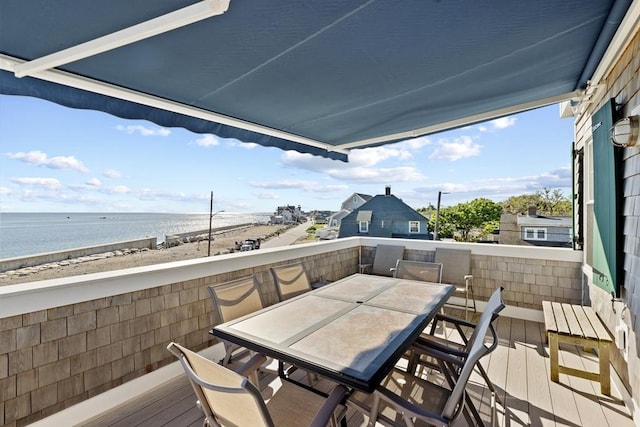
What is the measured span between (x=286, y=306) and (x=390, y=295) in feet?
3.14

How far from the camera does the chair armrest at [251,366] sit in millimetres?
1812

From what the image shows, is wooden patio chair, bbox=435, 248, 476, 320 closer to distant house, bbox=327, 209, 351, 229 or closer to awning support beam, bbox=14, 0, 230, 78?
awning support beam, bbox=14, 0, 230, 78

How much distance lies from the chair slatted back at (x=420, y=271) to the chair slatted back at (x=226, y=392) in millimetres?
2677

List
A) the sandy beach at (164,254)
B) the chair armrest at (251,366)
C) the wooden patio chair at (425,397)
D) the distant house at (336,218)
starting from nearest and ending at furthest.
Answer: the wooden patio chair at (425,397), the chair armrest at (251,366), the sandy beach at (164,254), the distant house at (336,218)

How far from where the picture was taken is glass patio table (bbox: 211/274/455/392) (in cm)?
158

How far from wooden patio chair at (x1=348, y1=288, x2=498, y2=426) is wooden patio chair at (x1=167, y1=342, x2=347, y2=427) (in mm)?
192

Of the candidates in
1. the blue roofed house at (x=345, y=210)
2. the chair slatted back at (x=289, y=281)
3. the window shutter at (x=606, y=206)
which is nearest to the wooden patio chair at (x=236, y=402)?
the chair slatted back at (x=289, y=281)

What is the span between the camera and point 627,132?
90.4 inches

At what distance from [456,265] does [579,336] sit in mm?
2136

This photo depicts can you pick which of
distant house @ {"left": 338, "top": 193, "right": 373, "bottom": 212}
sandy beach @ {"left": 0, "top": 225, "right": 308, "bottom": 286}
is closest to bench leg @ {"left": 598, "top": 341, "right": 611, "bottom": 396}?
sandy beach @ {"left": 0, "top": 225, "right": 308, "bottom": 286}

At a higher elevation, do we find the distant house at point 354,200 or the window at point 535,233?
the distant house at point 354,200

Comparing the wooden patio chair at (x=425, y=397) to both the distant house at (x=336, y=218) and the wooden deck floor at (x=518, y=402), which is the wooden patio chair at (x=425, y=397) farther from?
the distant house at (x=336, y=218)

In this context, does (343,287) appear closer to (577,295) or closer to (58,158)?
(577,295)

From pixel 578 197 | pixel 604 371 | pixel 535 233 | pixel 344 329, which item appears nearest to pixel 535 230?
pixel 535 233
